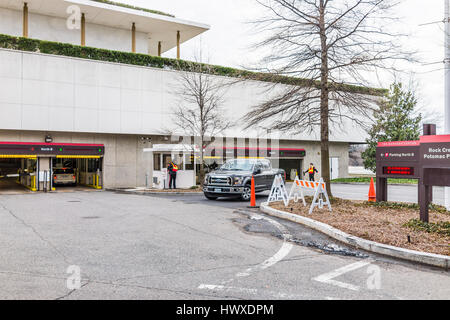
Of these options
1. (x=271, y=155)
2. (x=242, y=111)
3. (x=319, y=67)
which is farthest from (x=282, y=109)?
(x=271, y=155)

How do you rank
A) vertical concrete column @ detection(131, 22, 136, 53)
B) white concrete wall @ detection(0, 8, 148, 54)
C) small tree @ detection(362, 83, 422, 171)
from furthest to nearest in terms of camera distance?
small tree @ detection(362, 83, 422, 171) → vertical concrete column @ detection(131, 22, 136, 53) → white concrete wall @ detection(0, 8, 148, 54)

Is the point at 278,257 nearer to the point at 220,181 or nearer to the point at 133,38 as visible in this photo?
the point at 220,181

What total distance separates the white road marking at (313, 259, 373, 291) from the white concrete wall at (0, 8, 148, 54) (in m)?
27.6

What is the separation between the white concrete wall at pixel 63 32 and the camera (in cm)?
2664

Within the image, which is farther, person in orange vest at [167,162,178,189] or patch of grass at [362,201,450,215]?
person in orange vest at [167,162,178,189]

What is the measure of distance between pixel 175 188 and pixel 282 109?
11406 mm

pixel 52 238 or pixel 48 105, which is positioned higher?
pixel 48 105

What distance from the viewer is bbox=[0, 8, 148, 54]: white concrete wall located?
26641mm

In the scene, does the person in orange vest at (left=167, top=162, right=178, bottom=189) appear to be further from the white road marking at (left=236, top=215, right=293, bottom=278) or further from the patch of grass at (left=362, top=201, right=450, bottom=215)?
the white road marking at (left=236, top=215, right=293, bottom=278)

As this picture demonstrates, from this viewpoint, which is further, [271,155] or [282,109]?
[271,155]

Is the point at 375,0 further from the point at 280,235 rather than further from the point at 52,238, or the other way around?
the point at 52,238

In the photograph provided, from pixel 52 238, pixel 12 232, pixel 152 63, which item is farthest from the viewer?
pixel 152 63

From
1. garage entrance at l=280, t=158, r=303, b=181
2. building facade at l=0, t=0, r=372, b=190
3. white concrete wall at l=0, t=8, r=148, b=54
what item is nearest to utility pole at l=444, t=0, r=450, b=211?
building facade at l=0, t=0, r=372, b=190

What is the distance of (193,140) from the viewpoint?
2850 centimetres
